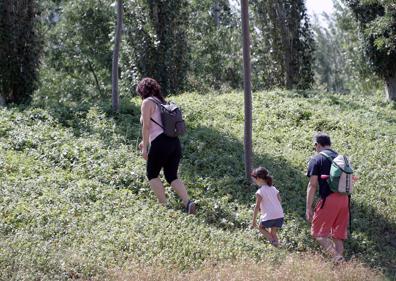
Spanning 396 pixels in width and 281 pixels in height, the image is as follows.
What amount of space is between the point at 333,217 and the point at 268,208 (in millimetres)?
803

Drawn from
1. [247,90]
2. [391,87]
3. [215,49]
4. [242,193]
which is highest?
[215,49]

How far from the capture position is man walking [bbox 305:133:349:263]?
8453mm

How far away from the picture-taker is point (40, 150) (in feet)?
37.6

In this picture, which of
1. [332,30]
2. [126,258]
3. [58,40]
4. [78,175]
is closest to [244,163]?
[78,175]

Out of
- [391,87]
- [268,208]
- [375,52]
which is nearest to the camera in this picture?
[268,208]

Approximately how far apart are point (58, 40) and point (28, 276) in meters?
25.2

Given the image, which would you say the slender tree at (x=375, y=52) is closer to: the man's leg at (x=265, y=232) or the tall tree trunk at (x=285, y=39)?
the tall tree trunk at (x=285, y=39)

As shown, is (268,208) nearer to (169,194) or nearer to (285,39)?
(169,194)

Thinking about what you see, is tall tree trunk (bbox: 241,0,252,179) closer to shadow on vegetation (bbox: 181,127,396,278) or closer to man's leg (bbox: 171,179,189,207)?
shadow on vegetation (bbox: 181,127,396,278)

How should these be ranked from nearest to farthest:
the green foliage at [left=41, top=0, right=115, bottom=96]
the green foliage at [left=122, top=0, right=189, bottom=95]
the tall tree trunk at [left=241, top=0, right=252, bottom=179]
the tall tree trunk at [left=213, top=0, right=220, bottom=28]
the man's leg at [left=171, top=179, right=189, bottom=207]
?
the man's leg at [left=171, top=179, right=189, bottom=207]
the tall tree trunk at [left=241, top=0, right=252, bottom=179]
the green foliage at [left=122, top=0, right=189, bottom=95]
the green foliage at [left=41, top=0, right=115, bottom=96]
the tall tree trunk at [left=213, top=0, right=220, bottom=28]

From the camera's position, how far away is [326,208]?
8.49m

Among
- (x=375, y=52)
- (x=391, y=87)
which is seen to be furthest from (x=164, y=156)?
(x=391, y=87)

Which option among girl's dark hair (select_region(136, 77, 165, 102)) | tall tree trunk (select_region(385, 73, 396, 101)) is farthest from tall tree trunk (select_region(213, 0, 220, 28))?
girl's dark hair (select_region(136, 77, 165, 102))

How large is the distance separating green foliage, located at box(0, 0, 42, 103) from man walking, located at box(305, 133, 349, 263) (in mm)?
9745
